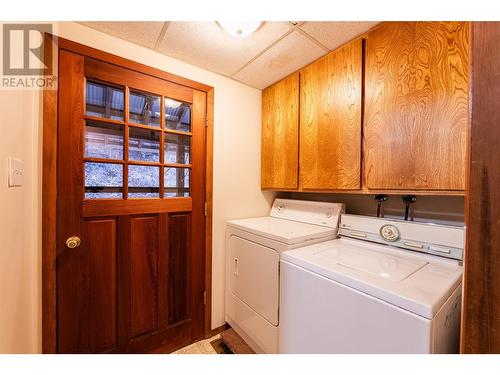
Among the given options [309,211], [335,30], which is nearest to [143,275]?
[309,211]

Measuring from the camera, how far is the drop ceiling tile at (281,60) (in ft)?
4.40

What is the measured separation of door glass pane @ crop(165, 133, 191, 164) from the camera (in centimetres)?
153

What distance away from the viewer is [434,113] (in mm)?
996

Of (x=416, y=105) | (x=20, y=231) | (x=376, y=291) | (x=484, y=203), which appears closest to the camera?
(x=484, y=203)

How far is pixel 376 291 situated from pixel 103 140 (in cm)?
169

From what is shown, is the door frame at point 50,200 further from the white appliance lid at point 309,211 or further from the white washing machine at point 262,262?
the white appliance lid at point 309,211

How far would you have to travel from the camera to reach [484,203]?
431 mm

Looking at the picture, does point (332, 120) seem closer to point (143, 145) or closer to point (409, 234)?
point (409, 234)

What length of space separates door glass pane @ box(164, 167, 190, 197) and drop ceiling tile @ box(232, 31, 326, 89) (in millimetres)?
981

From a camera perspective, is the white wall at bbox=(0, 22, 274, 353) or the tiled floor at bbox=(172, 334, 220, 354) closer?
the white wall at bbox=(0, 22, 274, 353)

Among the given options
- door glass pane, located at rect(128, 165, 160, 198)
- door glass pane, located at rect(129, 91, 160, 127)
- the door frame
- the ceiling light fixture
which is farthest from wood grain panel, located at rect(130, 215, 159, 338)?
the ceiling light fixture

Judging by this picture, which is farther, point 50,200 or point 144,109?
point 144,109

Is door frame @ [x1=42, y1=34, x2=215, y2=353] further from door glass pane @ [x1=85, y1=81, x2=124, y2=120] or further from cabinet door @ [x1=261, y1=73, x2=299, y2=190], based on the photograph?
cabinet door @ [x1=261, y1=73, x2=299, y2=190]

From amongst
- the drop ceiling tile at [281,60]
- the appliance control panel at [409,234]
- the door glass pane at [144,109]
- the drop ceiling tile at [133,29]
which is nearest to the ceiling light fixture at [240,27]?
the drop ceiling tile at [281,60]
